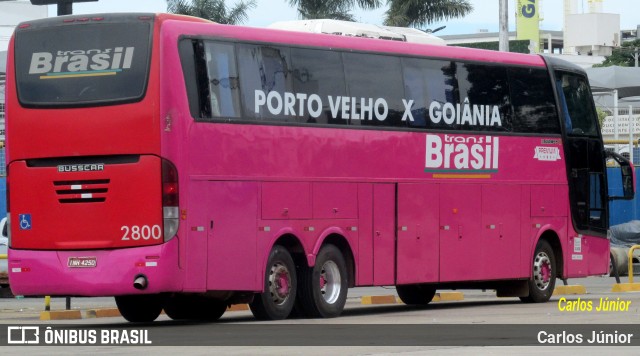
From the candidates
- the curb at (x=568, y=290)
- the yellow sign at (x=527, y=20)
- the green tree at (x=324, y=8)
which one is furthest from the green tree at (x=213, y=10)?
the yellow sign at (x=527, y=20)

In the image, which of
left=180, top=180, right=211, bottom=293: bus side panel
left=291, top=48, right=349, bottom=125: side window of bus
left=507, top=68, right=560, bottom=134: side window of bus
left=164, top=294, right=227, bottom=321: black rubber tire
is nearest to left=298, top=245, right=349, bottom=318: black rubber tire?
left=164, top=294, right=227, bottom=321: black rubber tire

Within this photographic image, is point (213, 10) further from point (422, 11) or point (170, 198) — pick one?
point (170, 198)

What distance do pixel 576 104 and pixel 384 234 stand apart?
5.68 meters

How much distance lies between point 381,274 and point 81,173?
5.17 metres

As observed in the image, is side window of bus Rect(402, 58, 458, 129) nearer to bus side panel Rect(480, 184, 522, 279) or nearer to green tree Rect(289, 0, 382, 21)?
bus side panel Rect(480, 184, 522, 279)

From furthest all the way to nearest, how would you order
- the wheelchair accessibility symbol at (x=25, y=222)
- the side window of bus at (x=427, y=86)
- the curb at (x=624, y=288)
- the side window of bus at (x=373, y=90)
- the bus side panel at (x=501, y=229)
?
the curb at (x=624, y=288), the bus side panel at (x=501, y=229), the side window of bus at (x=427, y=86), the side window of bus at (x=373, y=90), the wheelchair accessibility symbol at (x=25, y=222)

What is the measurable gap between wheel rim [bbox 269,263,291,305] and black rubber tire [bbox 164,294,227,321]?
46.8 inches

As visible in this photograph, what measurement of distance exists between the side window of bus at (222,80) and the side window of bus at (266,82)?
0.48 ft

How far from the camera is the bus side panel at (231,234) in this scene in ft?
62.7

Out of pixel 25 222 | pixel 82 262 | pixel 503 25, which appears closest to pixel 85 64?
pixel 25 222

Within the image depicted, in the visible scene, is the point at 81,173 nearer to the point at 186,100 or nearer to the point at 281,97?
the point at 186,100

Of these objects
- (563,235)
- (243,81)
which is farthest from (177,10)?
(243,81)

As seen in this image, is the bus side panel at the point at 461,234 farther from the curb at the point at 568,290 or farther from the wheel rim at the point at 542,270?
the curb at the point at 568,290

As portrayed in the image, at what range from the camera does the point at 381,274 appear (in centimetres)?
2202
